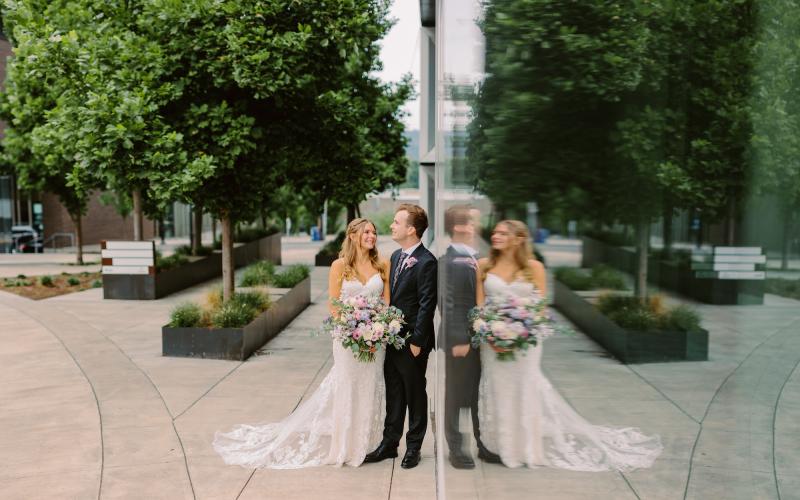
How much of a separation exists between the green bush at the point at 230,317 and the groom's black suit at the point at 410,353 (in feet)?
15.0

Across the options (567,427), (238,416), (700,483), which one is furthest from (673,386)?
(238,416)

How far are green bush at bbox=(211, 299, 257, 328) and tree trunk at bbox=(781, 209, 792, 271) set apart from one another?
884 cm

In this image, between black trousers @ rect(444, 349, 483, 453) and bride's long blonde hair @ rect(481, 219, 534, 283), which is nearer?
bride's long blonde hair @ rect(481, 219, 534, 283)

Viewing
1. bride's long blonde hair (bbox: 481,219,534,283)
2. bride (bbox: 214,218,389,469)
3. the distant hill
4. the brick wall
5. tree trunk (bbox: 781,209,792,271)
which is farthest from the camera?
the brick wall

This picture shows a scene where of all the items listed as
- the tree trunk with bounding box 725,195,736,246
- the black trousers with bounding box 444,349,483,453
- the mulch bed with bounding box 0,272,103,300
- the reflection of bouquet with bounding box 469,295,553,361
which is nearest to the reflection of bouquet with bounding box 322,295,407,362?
the black trousers with bounding box 444,349,483,453

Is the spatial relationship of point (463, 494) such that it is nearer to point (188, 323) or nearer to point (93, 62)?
point (188, 323)

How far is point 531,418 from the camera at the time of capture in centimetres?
214

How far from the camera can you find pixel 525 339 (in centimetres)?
222

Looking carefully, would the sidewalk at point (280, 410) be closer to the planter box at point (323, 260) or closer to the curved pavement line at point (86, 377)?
the curved pavement line at point (86, 377)

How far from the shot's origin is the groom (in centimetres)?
511

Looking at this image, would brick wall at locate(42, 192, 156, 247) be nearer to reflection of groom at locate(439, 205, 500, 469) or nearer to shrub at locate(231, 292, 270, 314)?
shrub at locate(231, 292, 270, 314)

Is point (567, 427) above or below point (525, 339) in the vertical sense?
below

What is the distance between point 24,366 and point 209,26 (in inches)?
199

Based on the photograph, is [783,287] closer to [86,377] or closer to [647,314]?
[647,314]
